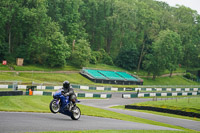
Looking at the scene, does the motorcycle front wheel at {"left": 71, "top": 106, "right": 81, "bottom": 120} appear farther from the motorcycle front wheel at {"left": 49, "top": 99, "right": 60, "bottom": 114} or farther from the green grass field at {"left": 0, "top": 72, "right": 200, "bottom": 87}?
the green grass field at {"left": 0, "top": 72, "right": 200, "bottom": 87}

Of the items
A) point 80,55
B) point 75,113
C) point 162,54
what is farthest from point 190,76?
point 75,113

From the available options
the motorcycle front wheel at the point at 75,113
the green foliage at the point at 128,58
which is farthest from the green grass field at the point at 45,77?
the motorcycle front wheel at the point at 75,113

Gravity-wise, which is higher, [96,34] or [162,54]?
[96,34]

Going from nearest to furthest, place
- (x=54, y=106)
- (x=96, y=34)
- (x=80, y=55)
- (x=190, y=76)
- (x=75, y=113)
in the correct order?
1. (x=54, y=106)
2. (x=75, y=113)
3. (x=80, y=55)
4. (x=190, y=76)
5. (x=96, y=34)

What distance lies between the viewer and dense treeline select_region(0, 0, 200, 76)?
2815 inches

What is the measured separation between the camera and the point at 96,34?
10525cm

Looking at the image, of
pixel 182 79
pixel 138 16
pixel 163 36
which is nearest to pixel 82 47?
pixel 163 36

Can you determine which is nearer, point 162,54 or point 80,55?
point 80,55

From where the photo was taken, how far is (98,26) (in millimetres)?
104938

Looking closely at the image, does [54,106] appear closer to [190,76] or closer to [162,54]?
[162,54]

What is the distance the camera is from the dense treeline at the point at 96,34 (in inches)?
2815

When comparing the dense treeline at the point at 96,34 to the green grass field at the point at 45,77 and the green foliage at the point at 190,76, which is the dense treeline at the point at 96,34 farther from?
the green foliage at the point at 190,76

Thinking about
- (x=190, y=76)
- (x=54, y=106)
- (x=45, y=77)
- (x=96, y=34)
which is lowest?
(x=190, y=76)

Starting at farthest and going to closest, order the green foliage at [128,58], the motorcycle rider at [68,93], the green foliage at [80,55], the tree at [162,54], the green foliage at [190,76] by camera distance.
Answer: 1. the green foliage at [190,76]
2. the green foliage at [128,58]
3. the tree at [162,54]
4. the green foliage at [80,55]
5. the motorcycle rider at [68,93]
